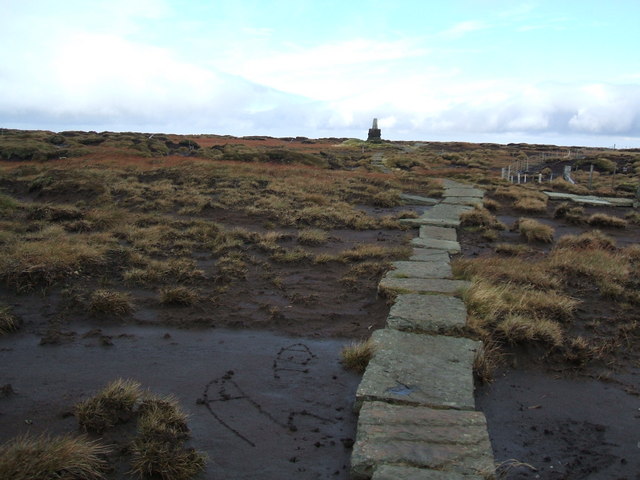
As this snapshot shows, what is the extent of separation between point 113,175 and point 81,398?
15.2m

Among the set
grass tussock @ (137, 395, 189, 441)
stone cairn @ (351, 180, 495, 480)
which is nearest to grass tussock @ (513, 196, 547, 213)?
stone cairn @ (351, 180, 495, 480)

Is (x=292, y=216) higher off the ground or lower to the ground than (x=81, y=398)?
higher

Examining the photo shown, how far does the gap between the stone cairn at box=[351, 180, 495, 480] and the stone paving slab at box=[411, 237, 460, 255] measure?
7.88 ft

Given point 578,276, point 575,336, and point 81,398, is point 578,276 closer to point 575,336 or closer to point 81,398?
point 575,336

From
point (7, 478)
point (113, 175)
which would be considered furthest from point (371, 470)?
point (113, 175)

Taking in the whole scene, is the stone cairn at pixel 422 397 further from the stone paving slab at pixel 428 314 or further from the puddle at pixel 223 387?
the puddle at pixel 223 387

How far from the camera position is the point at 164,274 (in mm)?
7133

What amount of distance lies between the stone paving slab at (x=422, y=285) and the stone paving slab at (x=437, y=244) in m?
2.45

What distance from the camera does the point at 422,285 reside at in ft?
20.8

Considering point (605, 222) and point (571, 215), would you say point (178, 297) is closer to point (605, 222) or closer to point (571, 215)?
point (571, 215)

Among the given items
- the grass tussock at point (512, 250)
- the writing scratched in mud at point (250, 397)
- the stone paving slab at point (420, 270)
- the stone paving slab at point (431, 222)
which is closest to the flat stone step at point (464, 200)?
the stone paving slab at point (431, 222)

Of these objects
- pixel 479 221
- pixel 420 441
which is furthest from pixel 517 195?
pixel 420 441

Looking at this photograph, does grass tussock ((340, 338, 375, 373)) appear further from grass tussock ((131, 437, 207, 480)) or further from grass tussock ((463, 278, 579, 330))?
grass tussock ((131, 437, 207, 480))

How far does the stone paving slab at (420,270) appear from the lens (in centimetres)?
684
